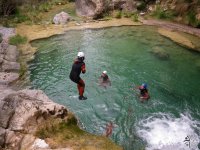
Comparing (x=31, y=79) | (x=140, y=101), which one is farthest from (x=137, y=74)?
(x=31, y=79)

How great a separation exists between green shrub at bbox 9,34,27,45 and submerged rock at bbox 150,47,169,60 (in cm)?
1069

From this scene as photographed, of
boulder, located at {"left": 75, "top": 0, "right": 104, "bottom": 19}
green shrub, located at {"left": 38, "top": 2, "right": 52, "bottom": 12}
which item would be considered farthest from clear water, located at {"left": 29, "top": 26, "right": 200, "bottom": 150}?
green shrub, located at {"left": 38, "top": 2, "right": 52, "bottom": 12}

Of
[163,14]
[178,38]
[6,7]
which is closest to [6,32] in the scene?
[6,7]

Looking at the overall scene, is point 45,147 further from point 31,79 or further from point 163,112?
point 31,79

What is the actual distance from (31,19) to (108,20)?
837 centimetres

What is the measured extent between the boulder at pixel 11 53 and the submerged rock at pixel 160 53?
1028 centimetres

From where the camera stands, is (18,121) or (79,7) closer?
(18,121)

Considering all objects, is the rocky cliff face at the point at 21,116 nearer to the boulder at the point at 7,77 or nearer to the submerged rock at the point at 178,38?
the boulder at the point at 7,77

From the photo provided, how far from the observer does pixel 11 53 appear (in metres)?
20.4

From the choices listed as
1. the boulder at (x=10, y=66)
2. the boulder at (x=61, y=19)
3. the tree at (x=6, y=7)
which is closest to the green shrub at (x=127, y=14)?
the boulder at (x=61, y=19)

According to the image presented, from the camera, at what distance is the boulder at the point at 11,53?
19.6 metres

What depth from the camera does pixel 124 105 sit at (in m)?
14.5

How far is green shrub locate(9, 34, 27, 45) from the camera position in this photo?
22.9 meters

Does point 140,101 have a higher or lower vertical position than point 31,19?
lower
